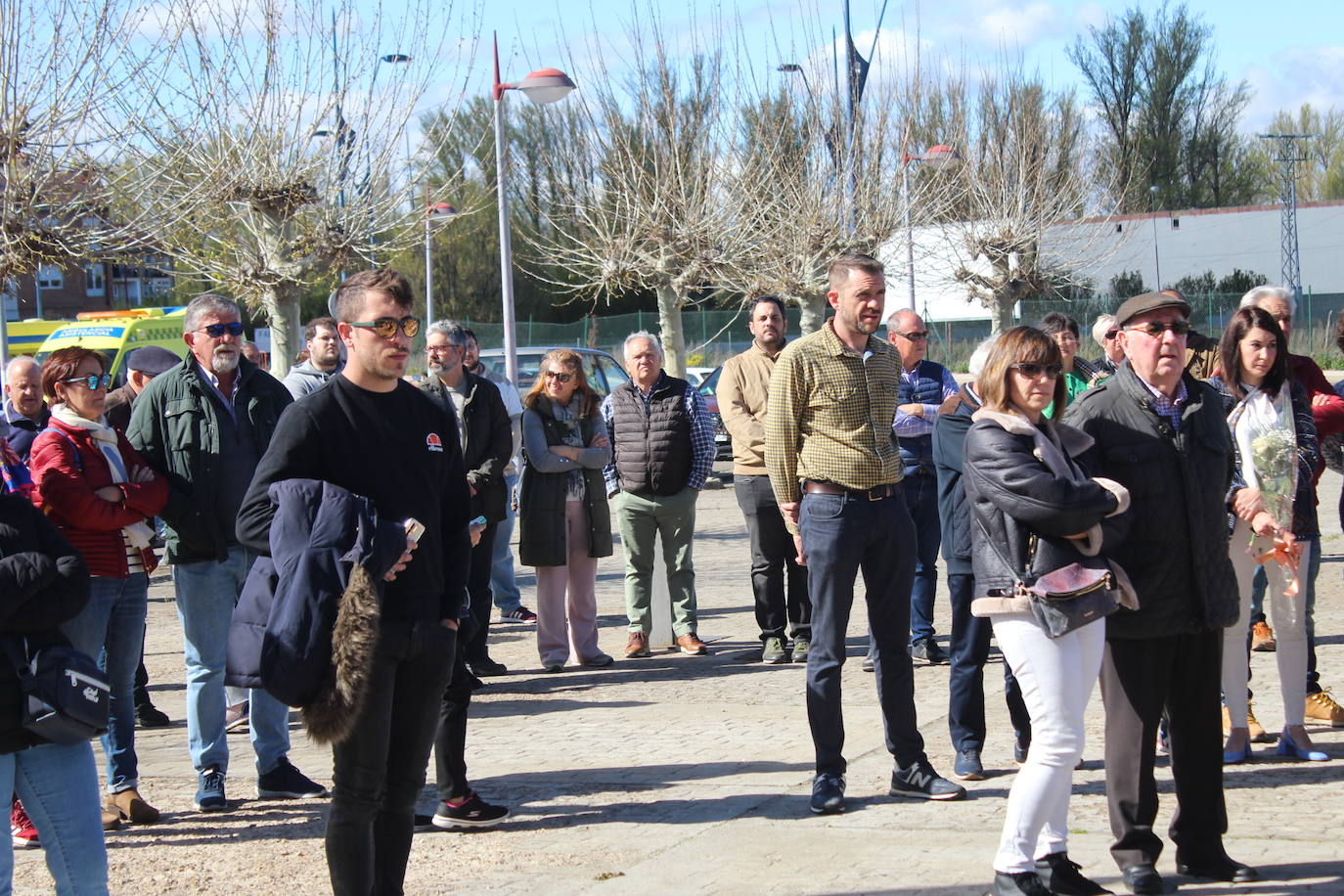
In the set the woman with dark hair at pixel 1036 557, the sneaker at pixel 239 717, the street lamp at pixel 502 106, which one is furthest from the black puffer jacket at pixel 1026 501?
the street lamp at pixel 502 106

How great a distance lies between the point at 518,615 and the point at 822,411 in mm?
5667

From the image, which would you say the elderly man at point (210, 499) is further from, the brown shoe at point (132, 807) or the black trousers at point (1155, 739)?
the black trousers at point (1155, 739)

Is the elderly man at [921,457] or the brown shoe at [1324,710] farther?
the elderly man at [921,457]

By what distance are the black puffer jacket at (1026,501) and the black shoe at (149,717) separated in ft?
17.1

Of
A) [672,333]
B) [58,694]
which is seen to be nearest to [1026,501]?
[58,694]

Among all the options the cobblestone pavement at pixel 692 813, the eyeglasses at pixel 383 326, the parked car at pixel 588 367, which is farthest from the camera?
the parked car at pixel 588 367

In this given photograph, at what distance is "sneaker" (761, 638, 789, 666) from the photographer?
9.38 m

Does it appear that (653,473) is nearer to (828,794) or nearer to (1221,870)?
(828,794)

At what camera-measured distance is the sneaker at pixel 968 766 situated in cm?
634

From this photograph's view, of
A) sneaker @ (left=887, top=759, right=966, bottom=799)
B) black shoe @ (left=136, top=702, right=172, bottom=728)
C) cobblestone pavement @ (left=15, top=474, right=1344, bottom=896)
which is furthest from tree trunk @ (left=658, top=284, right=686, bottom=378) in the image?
sneaker @ (left=887, top=759, right=966, bottom=799)

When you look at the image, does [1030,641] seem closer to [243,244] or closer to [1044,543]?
Result: [1044,543]

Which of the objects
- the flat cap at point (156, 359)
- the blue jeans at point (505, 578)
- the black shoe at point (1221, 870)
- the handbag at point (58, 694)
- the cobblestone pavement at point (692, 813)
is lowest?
the cobblestone pavement at point (692, 813)

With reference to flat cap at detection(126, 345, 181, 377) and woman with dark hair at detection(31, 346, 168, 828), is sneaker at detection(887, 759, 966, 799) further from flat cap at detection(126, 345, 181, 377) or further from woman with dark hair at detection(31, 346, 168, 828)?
flat cap at detection(126, 345, 181, 377)

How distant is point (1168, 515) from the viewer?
4.94 m
